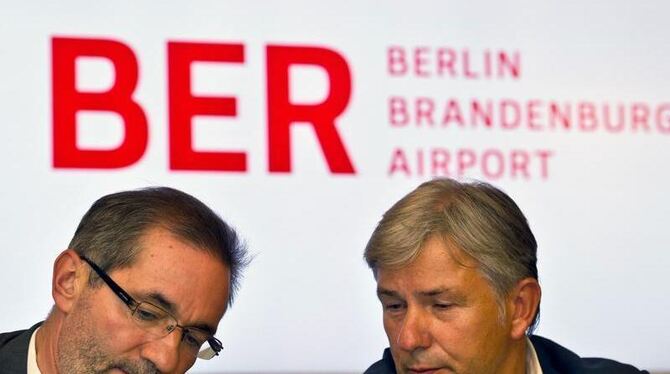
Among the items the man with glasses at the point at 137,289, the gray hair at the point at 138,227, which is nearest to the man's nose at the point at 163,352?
the man with glasses at the point at 137,289

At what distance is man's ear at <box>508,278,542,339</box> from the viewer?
122 inches

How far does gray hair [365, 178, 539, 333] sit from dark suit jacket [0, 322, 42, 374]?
0.76 meters

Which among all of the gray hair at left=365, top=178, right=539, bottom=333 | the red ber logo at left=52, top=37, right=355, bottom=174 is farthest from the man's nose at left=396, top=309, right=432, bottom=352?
the red ber logo at left=52, top=37, right=355, bottom=174

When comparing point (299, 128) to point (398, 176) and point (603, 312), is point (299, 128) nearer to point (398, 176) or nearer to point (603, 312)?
point (398, 176)

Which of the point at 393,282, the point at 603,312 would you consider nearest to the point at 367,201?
the point at 603,312

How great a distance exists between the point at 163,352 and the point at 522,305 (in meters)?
0.90

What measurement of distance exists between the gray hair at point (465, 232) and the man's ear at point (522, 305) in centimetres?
2

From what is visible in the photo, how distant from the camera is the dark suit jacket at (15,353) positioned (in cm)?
270

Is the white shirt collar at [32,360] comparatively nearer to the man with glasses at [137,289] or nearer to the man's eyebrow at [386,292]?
the man with glasses at [137,289]

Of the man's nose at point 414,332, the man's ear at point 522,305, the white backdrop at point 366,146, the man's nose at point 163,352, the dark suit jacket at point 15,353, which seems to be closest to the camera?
the man's nose at point 163,352

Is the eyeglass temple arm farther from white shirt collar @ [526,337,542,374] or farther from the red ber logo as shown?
the red ber logo

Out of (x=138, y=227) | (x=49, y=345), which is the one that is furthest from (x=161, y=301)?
(x=49, y=345)

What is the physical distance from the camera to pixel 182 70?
3.96 meters

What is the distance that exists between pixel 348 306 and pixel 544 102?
87 centimetres
